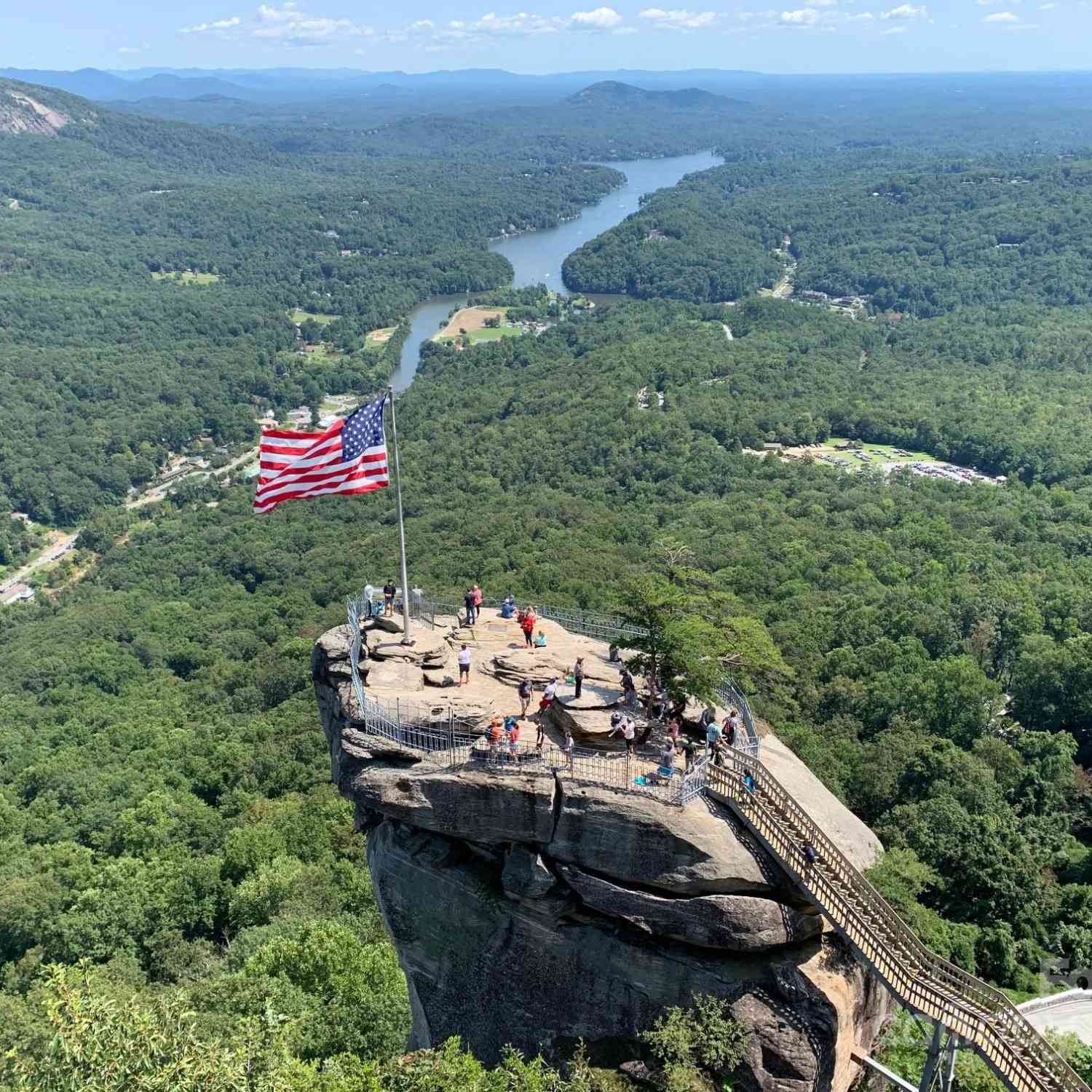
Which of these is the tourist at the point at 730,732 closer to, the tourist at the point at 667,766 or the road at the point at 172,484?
the tourist at the point at 667,766

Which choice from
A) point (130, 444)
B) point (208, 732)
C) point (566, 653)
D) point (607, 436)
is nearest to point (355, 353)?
point (130, 444)

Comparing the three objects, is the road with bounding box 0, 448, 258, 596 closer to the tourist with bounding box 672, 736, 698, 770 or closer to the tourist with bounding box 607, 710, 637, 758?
the tourist with bounding box 607, 710, 637, 758

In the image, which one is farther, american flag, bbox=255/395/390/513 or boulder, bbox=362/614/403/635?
boulder, bbox=362/614/403/635

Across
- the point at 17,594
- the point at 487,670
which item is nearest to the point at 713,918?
the point at 487,670

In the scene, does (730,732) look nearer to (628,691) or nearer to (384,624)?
(628,691)

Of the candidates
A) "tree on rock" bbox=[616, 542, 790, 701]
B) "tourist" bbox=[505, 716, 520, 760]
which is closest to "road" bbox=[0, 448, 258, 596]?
"tourist" bbox=[505, 716, 520, 760]

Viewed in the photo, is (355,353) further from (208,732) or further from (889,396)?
(208,732)
